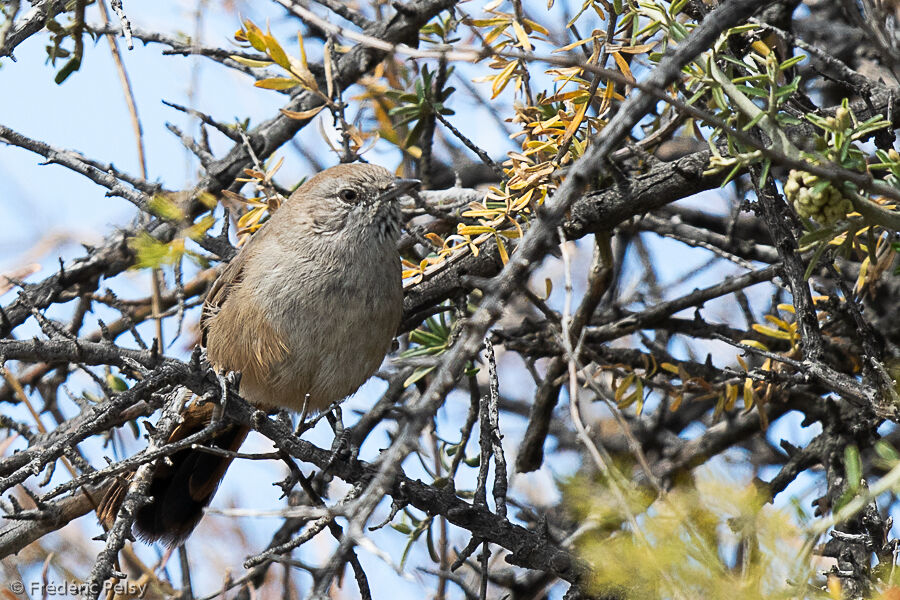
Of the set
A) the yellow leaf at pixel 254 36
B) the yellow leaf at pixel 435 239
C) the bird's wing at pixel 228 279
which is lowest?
the yellow leaf at pixel 435 239

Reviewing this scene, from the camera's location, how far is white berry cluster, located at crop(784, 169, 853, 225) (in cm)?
236

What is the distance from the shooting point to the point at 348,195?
14.4 ft

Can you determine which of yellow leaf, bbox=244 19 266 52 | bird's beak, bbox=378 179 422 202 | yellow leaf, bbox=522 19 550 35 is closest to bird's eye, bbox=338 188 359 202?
bird's beak, bbox=378 179 422 202

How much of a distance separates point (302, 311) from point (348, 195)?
71 cm

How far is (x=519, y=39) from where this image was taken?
3.54 meters

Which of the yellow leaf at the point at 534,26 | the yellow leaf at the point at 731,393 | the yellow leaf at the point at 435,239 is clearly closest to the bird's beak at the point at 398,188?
the yellow leaf at the point at 435,239

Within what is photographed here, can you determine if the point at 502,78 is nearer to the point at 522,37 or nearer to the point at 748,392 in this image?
the point at 522,37

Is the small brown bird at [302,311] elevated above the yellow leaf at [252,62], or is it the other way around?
the yellow leaf at [252,62]

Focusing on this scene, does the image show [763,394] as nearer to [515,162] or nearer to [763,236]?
[763,236]

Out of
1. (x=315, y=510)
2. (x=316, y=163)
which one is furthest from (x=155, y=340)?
(x=316, y=163)

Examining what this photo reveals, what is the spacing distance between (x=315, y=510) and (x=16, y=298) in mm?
2908

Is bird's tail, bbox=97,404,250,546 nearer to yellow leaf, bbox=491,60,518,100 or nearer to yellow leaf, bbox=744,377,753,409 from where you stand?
yellow leaf, bbox=491,60,518,100

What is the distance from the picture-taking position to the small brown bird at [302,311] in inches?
157

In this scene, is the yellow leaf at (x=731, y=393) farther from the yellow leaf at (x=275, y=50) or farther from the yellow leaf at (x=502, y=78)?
the yellow leaf at (x=275, y=50)
